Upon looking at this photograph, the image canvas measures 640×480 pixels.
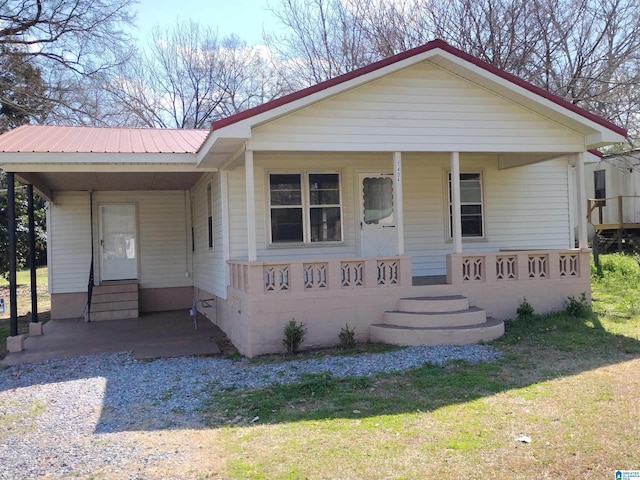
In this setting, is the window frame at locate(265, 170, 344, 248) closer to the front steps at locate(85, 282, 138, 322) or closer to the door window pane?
the door window pane

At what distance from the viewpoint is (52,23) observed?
2103 centimetres

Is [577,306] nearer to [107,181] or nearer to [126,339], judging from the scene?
[126,339]

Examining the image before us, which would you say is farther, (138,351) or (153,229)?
(153,229)

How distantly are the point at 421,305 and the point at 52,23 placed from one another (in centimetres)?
1917

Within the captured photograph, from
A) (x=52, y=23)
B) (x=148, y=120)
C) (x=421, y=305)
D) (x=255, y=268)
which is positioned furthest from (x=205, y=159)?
(x=148, y=120)

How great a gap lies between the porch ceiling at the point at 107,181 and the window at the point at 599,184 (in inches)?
675

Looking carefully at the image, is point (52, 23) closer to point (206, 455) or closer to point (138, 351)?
point (138, 351)

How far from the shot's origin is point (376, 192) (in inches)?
435

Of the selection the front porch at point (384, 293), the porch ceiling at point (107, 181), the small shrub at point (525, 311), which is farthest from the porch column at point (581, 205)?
the porch ceiling at point (107, 181)

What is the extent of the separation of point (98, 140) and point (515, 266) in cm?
826

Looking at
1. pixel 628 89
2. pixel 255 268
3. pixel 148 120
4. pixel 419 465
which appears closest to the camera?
pixel 419 465

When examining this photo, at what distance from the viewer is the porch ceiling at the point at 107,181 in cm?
1106

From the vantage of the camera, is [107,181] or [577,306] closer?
[577,306]

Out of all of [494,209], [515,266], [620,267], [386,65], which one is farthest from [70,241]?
[620,267]
